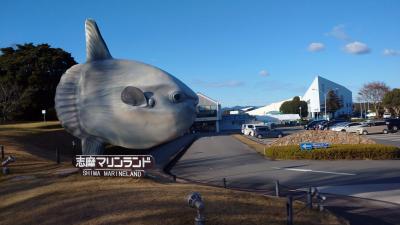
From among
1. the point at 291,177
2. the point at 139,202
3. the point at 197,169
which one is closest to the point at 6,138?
the point at 197,169

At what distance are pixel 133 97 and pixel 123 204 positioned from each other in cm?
252

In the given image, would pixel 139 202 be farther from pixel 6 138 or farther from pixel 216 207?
pixel 6 138

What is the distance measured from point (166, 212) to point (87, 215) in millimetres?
1484

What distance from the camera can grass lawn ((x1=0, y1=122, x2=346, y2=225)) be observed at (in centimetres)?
806

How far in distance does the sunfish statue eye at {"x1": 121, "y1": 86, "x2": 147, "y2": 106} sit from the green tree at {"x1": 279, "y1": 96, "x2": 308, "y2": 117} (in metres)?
112

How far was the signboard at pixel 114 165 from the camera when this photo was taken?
11.0 meters

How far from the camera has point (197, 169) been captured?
21.5 m

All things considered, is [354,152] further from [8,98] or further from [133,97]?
[8,98]

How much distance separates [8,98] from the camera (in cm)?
4288

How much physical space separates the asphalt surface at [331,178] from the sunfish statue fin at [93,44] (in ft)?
22.8

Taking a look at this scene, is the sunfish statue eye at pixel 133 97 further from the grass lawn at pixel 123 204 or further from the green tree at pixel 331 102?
the green tree at pixel 331 102

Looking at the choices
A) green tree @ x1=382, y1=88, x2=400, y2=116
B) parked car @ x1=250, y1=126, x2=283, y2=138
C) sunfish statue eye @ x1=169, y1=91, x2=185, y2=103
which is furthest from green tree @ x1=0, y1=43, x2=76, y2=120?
green tree @ x1=382, y1=88, x2=400, y2=116

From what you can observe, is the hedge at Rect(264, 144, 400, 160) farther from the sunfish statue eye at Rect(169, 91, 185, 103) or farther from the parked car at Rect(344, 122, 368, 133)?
the parked car at Rect(344, 122, 368, 133)

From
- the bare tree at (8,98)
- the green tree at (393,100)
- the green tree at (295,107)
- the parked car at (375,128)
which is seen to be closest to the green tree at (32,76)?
the bare tree at (8,98)
